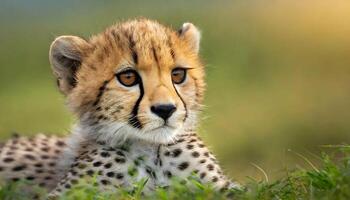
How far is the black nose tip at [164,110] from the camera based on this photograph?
643 cm

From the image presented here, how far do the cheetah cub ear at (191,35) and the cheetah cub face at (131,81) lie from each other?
0.13 ft

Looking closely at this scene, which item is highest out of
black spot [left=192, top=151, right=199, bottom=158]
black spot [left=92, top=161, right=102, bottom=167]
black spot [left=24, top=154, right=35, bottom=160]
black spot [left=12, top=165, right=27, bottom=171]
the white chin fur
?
the white chin fur

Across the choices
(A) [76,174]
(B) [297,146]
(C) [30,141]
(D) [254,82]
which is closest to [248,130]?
(B) [297,146]

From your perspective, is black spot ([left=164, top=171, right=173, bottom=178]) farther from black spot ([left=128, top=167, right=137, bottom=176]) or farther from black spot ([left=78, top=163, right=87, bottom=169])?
black spot ([left=78, top=163, right=87, bottom=169])

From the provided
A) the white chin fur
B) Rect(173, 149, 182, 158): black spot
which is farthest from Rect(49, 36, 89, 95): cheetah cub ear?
Rect(173, 149, 182, 158): black spot

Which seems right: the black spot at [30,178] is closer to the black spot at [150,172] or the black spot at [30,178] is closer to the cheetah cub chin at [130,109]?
the cheetah cub chin at [130,109]

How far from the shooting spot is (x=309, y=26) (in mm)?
15367

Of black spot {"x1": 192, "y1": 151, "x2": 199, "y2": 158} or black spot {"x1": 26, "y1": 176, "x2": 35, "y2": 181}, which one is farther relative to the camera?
black spot {"x1": 26, "y1": 176, "x2": 35, "y2": 181}

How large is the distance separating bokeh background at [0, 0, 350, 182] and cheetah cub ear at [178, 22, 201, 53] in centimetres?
78

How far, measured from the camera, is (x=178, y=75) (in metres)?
6.73

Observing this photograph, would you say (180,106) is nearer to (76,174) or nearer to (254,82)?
(76,174)

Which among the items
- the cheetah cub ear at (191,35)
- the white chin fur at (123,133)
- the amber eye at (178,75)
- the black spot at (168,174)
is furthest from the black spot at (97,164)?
the cheetah cub ear at (191,35)

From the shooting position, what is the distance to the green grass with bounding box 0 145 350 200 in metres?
5.95

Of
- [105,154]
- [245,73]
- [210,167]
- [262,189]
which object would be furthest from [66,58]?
[245,73]
